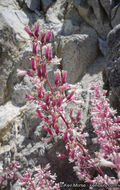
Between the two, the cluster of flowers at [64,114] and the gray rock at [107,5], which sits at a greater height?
the gray rock at [107,5]

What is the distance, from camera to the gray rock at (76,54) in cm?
453

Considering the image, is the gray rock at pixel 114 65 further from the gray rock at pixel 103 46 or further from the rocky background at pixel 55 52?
the gray rock at pixel 103 46

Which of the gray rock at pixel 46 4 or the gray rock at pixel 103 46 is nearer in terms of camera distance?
the gray rock at pixel 103 46

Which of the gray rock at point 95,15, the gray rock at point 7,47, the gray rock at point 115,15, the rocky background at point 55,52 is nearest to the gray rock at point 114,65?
the rocky background at point 55,52

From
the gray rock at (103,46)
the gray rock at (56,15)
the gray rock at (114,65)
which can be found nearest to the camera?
the gray rock at (114,65)

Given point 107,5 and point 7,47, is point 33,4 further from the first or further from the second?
point 107,5

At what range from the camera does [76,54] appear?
4.52 meters

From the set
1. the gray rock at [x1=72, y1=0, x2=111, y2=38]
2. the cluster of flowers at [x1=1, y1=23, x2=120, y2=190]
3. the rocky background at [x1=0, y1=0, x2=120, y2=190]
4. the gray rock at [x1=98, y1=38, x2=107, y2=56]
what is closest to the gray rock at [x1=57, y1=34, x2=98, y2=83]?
the rocky background at [x1=0, y1=0, x2=120, y2=190]

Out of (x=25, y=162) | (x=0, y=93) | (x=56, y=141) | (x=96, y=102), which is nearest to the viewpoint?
(x=96, y=102)

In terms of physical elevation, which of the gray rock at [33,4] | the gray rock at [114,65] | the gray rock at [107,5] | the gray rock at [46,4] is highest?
the gray rock at [33,4]

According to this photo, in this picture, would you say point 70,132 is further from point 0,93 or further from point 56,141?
point 0,93

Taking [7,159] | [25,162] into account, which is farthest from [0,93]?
[25,162]

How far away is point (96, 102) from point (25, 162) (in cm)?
211

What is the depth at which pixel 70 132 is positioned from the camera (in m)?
1.76
